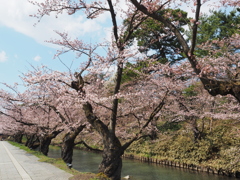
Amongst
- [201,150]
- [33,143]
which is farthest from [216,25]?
[33,143]

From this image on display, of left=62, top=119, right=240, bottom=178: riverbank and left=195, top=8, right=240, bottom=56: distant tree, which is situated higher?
left=195, top=8, right=240, bottom=56: distant tree

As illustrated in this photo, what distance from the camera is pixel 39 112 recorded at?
17969mm

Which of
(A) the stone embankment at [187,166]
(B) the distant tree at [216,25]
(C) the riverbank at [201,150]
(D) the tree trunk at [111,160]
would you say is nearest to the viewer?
(D) the tree trunk at [111,160]

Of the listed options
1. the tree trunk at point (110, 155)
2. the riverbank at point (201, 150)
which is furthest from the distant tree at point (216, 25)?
Answer: the tree trunk at point (110, 155)

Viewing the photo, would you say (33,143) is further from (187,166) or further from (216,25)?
(216,25)

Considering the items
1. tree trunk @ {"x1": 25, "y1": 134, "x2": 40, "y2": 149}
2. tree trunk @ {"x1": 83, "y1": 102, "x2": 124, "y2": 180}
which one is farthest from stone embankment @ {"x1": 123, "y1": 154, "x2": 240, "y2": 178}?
tree trunk @ {"x1": 25, "y1": 134, "x2": 40, "y2": 149}

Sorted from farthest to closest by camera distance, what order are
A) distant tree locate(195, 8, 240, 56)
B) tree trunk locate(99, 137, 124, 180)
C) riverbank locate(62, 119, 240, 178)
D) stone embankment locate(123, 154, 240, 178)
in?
1. distant tree locate(195, 8, 240, 56)
2. riverbank locate(62, 119, 240, 178)
3. stone embankment locate(123, 154, 240, 178)
4. tree trunk locate(99, 137, 124, 180)

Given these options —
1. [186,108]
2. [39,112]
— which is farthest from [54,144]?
[186,108]

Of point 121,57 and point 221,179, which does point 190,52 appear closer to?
point 121,57

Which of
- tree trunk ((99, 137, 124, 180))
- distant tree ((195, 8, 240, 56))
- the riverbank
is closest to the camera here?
tree trunk ((99, 137, 124, 180))

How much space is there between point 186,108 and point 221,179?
5.50 metres

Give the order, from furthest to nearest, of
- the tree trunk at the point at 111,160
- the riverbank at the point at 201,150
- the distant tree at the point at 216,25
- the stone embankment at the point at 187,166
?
1. the distant tree at the point at 216,25
2. the riverbank at the point at 201,150
3. the stone embankment at the point at 187,166
4. the tree trunk at the point at 111,160

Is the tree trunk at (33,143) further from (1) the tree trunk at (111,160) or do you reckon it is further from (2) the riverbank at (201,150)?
(1) the tree trunk at (111,160)

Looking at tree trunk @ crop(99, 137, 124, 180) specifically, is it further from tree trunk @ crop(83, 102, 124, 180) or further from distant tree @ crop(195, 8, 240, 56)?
distant tree @ crop(195, 8, 240, 56)
